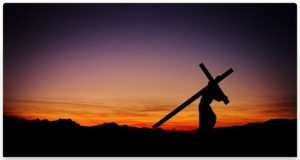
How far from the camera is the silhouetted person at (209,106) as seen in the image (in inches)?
436

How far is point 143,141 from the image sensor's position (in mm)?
11234

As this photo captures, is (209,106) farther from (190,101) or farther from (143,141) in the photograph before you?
(143,141)

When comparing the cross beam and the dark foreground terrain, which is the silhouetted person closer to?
the cross beam

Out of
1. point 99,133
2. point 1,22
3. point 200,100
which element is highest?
point 1,22

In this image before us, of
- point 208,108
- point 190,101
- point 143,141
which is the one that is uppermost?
point 190,101

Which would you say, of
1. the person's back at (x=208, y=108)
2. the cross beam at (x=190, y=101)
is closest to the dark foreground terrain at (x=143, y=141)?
the person's back at (x=208, y=108)

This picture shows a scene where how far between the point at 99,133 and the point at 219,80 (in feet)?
12.0

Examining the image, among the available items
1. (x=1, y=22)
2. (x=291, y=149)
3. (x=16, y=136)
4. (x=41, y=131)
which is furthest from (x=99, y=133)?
(x=291, y=149)

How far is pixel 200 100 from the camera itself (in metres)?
11.3

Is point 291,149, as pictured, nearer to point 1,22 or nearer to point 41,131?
point 41,131

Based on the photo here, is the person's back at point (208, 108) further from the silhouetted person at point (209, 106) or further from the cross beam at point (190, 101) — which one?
the cross beam at point (190, 101)

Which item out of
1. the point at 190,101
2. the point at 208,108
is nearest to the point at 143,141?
the point at 190,101

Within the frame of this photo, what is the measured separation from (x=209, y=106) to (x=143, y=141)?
2.01m

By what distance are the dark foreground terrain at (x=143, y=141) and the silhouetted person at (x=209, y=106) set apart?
0.25m
